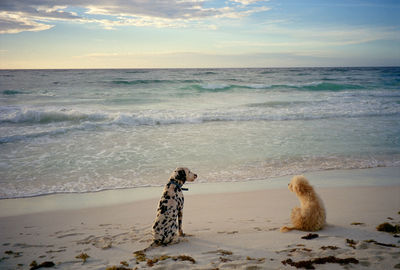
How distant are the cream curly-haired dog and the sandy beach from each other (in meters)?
0.12

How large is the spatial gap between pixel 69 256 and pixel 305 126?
40.0ft

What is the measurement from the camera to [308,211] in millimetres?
4305

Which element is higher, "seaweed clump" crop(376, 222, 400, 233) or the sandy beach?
"seaweed clump" crop(376, 222, 400, 233)

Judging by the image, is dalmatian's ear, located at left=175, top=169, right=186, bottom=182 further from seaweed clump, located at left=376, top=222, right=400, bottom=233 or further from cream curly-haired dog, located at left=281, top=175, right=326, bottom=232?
seaweed clump, located at left=376, top=222, right=400, bottom=233

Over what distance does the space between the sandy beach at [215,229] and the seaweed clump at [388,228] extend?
14cm

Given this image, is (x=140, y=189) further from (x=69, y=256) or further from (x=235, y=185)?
(x=69, y=256)

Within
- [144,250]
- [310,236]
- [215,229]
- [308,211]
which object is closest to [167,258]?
[144,250]

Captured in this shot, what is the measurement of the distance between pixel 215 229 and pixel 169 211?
100 cm

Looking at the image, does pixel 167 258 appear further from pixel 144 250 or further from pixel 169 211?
pixel 169 211

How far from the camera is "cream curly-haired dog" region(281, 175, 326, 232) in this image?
169 inches

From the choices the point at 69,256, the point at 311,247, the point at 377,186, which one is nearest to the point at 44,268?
the point at 69,256

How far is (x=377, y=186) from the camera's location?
6.71m

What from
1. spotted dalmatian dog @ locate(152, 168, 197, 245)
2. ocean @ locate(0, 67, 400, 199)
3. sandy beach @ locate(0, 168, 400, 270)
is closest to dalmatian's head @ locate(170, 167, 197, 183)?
spotted dalmatian dog @ locate(152, 168, 197, 245)

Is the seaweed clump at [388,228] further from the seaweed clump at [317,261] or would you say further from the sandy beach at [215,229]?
the seaweed clump at [317,261]
